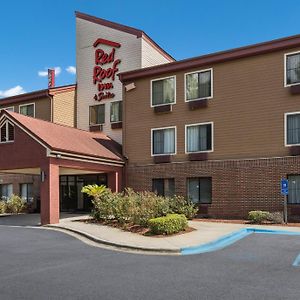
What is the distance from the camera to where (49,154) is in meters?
21.4

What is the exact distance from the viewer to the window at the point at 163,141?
1030 inches

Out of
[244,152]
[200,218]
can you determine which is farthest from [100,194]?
[244,152]

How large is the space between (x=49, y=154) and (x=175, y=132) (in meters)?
7.88

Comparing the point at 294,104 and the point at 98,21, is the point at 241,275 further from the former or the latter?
the point at 98,21

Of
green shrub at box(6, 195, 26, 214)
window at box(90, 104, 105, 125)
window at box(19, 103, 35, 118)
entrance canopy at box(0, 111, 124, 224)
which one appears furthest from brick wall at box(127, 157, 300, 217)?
window at box(19, 103, 35, 118)

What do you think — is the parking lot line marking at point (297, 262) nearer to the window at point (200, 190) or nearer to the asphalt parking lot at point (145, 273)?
the asphalt parking lot at point (145, 273)

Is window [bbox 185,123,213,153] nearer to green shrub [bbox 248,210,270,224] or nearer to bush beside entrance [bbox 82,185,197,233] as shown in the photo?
green shrub [bbox 248,210,270,224]

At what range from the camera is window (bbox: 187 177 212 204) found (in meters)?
24.7

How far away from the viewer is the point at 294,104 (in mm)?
22047

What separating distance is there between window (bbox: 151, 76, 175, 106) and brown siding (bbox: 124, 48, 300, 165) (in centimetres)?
46

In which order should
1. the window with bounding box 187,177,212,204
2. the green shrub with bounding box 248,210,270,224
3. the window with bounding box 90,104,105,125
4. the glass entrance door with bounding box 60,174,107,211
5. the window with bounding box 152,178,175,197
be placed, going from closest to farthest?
the green shrub with bounding box 248,210,270,224, the window with bounding box 187,177,212,204, the window with bounding box 152,178,175,197, the glass entrance door with bounding box 60,174,107,211, the window with bounding box 90,104,105,125

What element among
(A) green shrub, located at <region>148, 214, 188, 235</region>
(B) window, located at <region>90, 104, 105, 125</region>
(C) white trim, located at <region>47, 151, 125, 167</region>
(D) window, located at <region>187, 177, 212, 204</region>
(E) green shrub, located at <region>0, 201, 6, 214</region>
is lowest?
(E) green shrub, located at <region>0, 201, 6, 214</region>

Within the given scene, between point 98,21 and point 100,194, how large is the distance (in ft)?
50.8

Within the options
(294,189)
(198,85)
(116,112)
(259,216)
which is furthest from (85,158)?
(294,189)
